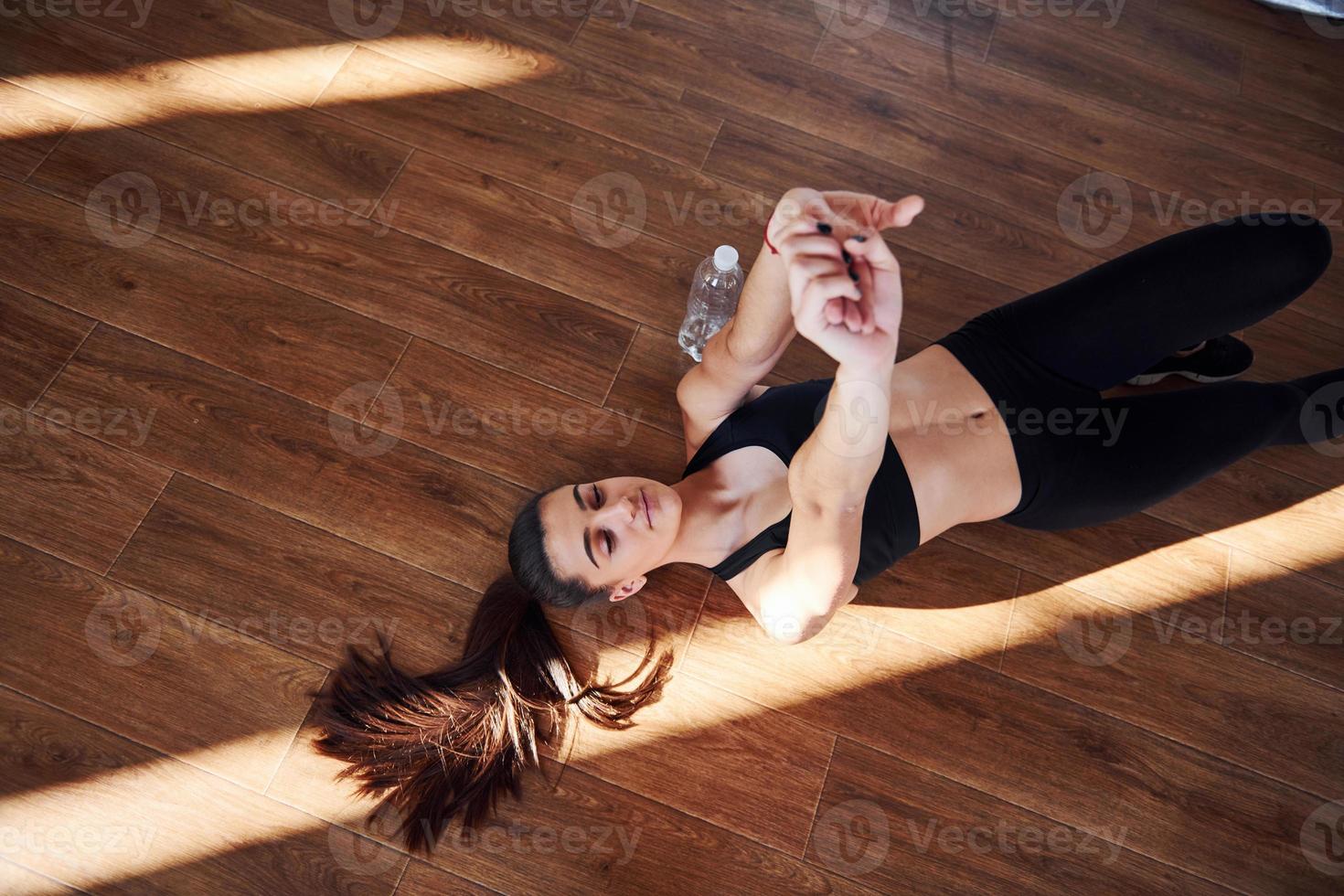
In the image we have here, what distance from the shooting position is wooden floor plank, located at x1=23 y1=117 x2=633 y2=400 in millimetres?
2033

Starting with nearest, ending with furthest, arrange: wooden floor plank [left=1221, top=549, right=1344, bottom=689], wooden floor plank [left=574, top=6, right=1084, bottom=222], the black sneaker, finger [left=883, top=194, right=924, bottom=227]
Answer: finger [left=883, top=194, right=924, bottom=227] < wooden floor plank [left=1221, top=549, right=1344, bottom=689] < the black sneaker < wooden floor plank [left=574, top=6, right=1084, bottom=222]

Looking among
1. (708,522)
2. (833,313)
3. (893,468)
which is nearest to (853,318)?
(833,313)

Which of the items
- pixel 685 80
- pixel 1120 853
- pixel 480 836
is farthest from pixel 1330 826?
pixel 685 80

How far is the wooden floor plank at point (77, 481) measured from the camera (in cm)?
183

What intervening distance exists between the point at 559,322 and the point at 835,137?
0.91 meters

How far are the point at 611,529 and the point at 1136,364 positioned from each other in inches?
43.2

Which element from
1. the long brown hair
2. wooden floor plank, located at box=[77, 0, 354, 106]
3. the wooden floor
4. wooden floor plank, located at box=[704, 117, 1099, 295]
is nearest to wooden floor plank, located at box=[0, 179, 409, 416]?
the wooden floor

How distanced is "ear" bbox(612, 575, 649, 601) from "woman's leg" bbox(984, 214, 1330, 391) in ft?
2.95

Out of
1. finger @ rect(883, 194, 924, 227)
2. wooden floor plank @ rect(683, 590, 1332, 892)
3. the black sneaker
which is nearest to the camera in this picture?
finger @ rect(883, 194, 924, 227)

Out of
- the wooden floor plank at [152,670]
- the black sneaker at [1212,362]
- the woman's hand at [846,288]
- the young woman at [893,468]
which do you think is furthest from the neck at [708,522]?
the black sneaker at [1212,362]

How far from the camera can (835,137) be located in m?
2.23

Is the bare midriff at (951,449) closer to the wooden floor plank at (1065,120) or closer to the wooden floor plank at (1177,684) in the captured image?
the wooden floor plank at (1177,684)

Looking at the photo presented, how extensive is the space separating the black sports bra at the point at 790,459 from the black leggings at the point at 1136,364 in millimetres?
255

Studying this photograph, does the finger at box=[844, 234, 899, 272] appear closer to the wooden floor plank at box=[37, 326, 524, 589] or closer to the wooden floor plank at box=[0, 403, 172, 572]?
the wooden floor plank at box=[37, 326, 524, 589]
